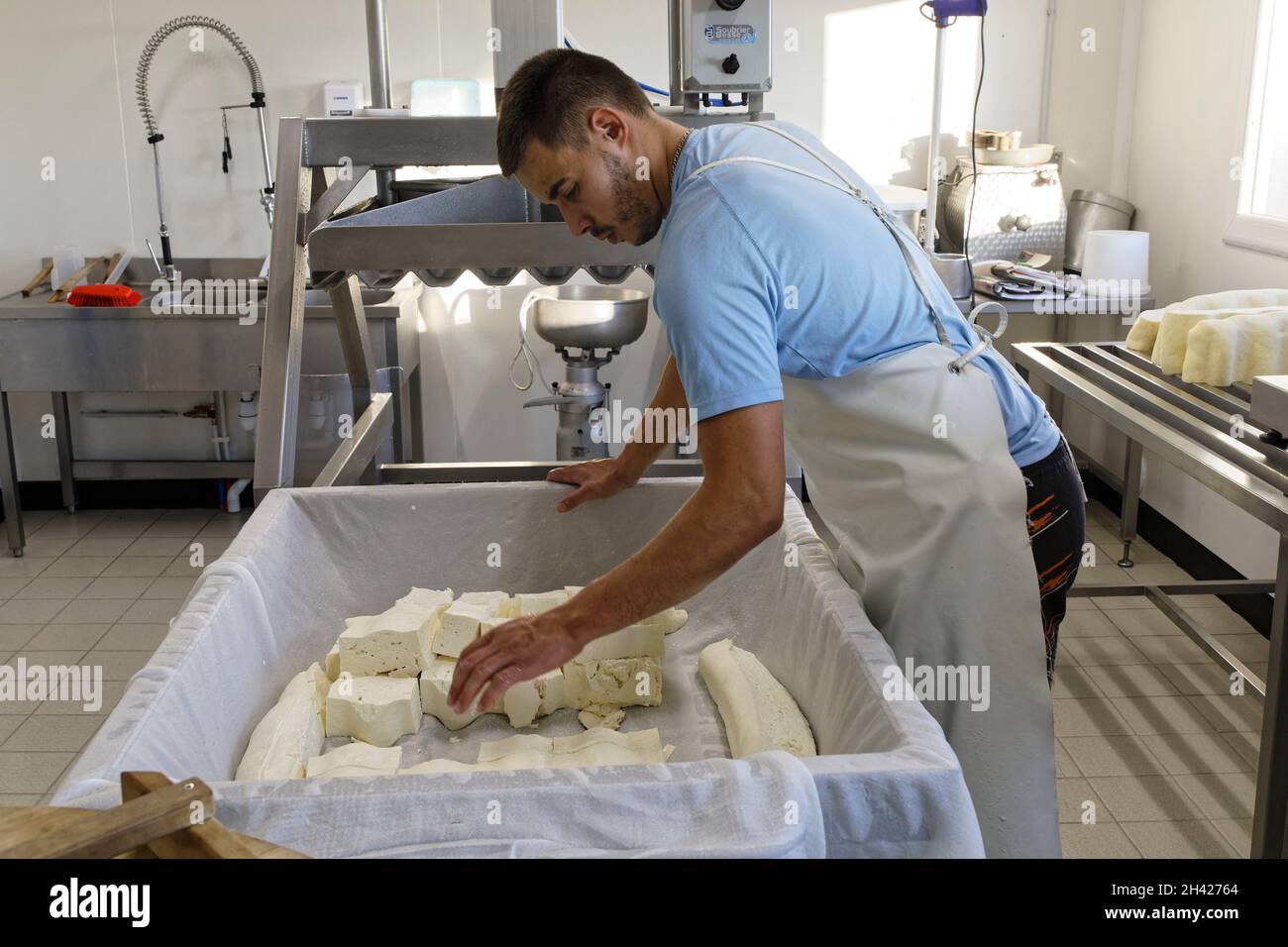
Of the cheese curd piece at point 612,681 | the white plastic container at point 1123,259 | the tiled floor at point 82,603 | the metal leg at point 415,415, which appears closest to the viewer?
the cheese curd piece at point 612,681

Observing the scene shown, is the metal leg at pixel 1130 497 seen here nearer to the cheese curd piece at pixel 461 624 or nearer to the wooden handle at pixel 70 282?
the cheese curd piece at pixel 461 624

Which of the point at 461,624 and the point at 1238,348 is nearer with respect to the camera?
the point at 461,624

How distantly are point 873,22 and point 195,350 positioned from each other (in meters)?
2.79

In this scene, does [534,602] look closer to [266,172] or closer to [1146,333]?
[1146,333]

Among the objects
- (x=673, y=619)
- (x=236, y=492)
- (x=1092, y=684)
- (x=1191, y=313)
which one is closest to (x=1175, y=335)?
(x=1191, y=313)

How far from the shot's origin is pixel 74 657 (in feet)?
11.1

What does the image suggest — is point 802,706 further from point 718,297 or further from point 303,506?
point 303,506

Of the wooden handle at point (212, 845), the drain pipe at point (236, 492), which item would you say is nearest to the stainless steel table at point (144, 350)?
the drain pipe at point (236, 492)

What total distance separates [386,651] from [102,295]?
2.62 m

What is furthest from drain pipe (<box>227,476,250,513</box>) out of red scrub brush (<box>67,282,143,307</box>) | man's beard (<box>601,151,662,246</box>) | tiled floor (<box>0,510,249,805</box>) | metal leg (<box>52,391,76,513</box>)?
man's beard (<box>601,151,662,246</box>)

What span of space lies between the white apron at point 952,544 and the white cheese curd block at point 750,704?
19cm

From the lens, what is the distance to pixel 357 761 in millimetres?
1691

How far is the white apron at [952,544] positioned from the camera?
5.08 ft
